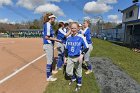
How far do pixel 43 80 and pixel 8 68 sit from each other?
277 centimetres

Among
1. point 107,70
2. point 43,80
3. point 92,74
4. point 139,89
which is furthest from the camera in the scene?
point 107,70

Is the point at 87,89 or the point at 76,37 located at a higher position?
the point at 76,37

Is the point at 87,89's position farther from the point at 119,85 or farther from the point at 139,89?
the point at 139,89

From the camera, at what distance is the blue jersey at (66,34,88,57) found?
21.4 ft

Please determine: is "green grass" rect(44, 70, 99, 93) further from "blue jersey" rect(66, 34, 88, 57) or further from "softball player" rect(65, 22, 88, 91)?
"blue jersey" rect(66, 34, 88, 57)

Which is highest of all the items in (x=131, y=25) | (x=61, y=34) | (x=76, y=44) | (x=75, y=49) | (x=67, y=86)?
(x=131, y=25)

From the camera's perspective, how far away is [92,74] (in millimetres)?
8836

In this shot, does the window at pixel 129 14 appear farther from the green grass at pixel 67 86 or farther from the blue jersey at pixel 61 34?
the green grass at pixel 67 86

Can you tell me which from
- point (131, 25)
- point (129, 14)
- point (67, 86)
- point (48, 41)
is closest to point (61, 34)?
point (48, 41)

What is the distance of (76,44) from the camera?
21.4 ft

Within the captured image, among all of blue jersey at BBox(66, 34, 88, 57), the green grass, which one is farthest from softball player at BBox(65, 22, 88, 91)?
the green grass

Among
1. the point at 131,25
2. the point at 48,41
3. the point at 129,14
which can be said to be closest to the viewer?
the point at 48,41

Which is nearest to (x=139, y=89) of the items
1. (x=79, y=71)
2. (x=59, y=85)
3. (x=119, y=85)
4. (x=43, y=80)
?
(x=119, y=85)

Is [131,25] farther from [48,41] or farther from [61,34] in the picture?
[48,41]
